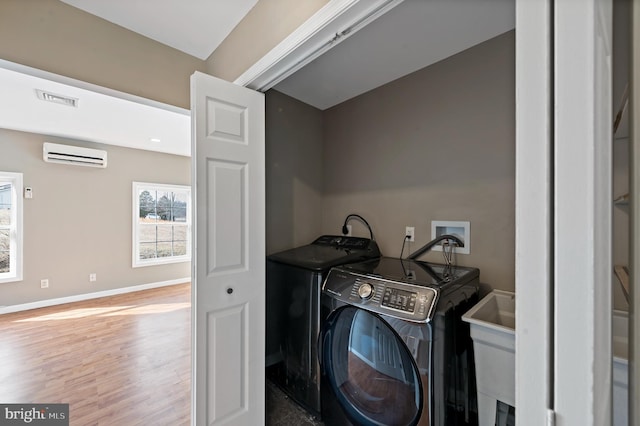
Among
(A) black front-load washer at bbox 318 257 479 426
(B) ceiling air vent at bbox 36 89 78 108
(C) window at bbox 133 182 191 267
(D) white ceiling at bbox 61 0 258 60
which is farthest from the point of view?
(C) window at bbox 133 182 191 267

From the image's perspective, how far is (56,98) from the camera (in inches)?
104

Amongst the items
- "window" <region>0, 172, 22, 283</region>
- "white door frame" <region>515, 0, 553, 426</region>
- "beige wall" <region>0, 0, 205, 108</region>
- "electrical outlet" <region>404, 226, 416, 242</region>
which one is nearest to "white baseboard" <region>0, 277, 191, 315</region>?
"window" <region>0, 172, 22, 283</region>

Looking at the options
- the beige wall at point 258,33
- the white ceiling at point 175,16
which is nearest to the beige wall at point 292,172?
the beige wall at point 258,33

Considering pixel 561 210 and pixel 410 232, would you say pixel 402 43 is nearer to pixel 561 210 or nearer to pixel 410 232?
pixel 410 232

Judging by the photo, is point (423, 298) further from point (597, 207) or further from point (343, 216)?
point (343, 216)

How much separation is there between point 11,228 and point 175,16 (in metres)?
4.32

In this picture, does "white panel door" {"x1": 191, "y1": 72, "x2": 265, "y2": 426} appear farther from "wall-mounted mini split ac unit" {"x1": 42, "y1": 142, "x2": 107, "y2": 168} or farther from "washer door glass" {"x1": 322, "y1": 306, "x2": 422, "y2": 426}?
"wall-mounted mini split ac unit" {"x1": 42, "y1": 142, "x2": 107, "y2": 168}

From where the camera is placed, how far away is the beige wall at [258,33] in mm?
1176

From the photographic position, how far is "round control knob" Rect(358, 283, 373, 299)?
1.29 m

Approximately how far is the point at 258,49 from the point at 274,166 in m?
0.85

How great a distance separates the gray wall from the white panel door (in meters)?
4.18

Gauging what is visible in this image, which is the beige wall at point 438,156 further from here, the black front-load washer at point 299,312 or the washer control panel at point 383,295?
the washer control panel at point 383,295

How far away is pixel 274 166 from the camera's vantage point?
2105mm

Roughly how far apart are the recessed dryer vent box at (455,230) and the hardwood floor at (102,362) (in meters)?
2.06
